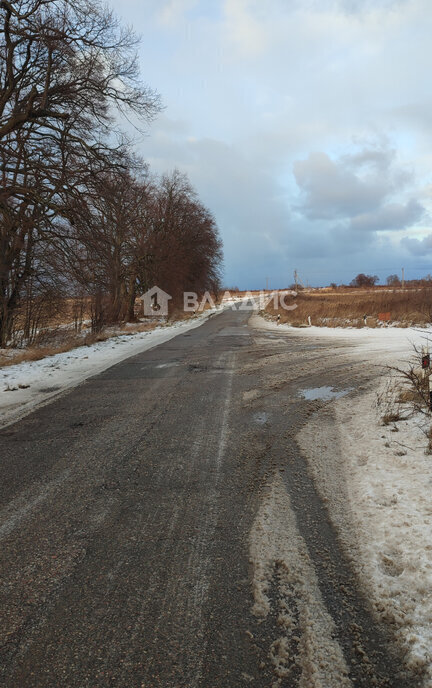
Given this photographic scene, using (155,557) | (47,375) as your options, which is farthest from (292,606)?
(47,375)

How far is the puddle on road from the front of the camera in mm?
6638

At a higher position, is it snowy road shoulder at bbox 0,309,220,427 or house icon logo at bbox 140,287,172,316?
house icon logo at bbox 140,287,172,316

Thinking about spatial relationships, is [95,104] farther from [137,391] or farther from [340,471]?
[340,471]

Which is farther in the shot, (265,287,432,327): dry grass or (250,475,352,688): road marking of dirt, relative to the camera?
(265,287,432,327): dry grass

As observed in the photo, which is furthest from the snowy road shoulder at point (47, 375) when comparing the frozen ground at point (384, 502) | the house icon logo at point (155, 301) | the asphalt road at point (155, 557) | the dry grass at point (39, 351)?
the house icon logo at point (155, 301)

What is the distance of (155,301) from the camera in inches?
1375

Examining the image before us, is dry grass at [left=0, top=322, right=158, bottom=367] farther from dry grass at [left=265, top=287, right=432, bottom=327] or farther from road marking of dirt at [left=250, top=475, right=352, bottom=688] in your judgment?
dry grass at [left=265, top=287, right=432, bottom=327]

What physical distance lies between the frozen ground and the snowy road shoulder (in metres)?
4.41

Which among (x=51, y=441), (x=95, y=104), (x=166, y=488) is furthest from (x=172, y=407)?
(x=95, y=104)

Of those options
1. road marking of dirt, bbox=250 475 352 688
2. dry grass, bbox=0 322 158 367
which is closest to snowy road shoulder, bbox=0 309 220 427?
dry grass, bbox=0 322 158 367

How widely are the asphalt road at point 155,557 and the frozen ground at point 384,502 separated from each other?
5.2 inches

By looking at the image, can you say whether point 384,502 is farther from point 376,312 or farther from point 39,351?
point 376,312

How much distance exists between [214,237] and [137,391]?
3963 centimetres

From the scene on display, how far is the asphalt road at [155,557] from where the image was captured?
1811 mm
